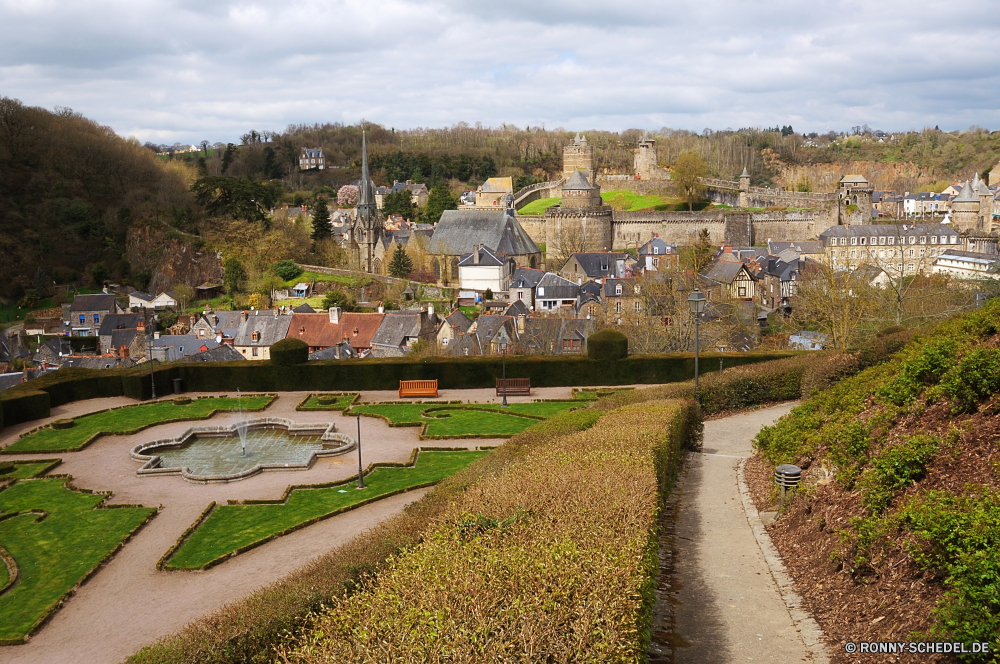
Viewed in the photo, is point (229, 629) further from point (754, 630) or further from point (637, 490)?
point (754, 630)

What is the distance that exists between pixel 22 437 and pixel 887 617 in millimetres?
20764

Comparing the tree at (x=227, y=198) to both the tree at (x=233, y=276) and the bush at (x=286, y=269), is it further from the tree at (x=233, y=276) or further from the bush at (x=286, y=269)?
the tree at (x=233, y=276)

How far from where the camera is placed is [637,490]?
26.1ft

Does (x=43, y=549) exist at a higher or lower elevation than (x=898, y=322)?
lower

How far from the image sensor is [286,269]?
57.3 m

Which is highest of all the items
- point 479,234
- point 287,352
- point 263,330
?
point 479,234

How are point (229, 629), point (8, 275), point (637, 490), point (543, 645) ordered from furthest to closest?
1. point (8, 275)
2. point (637, 490)
3. point (229, 629)
4. point (543, 645)

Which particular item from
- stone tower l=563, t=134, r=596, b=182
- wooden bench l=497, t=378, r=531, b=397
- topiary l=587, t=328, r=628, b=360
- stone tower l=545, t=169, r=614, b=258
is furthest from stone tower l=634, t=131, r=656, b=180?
wooden bench l=497, t=378, r=531, b=397

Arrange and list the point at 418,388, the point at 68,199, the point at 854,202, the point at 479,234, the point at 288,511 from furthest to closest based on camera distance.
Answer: the point at 854,202 < the point at 479,234 < the point at 68,199 < the point at 418,388 < the point at 288,511

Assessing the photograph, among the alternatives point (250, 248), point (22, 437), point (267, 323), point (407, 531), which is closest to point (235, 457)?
point (22, 437)

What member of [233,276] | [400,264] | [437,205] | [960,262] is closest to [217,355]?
[233,276]

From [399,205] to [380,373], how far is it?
222ft

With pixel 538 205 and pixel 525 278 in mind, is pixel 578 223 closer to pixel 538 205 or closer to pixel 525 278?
pixel 525 278

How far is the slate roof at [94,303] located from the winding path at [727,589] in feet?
151
